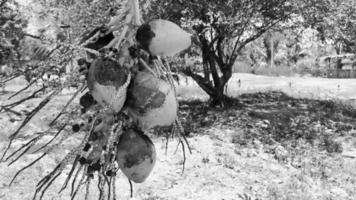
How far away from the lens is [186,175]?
5.15 m

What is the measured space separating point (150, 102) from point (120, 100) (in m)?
0.06

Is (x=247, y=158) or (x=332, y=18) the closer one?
(x=247, y=158)

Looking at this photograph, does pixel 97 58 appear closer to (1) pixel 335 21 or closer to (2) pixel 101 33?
(2) pixel 101 33

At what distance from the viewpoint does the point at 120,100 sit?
0.66 m

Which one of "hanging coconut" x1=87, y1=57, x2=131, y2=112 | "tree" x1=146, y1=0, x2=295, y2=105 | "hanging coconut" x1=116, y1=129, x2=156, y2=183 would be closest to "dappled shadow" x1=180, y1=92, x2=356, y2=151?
"tree" x1=146, y1=0, x2=295, y2=105

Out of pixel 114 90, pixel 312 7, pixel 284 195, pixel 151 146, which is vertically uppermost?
pixel 312 7

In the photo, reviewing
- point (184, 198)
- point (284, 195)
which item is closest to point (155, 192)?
point (184, 198)

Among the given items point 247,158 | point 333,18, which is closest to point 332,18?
point 333,18

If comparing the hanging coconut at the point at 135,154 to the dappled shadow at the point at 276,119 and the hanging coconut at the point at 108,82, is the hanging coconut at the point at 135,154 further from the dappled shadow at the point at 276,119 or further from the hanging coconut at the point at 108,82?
the dappled shadow at the point at 276,119

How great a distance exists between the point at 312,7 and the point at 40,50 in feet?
25.1

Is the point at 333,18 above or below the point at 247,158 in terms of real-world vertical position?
above

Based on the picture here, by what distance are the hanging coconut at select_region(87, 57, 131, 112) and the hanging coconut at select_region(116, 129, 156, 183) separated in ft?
0.22

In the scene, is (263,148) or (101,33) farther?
(263,148)

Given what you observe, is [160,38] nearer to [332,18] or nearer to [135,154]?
[135,154]
